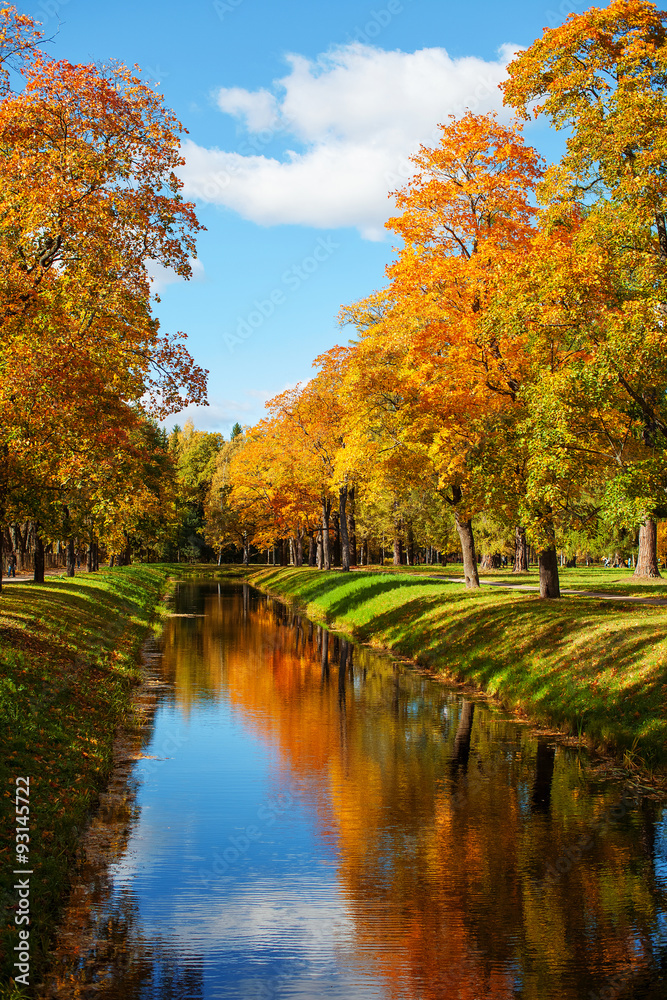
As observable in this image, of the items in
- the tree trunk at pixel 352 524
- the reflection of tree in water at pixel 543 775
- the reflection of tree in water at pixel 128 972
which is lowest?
the reflection of tree in water at pixel 543 775

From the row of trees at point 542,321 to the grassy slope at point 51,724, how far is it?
9.57 metres

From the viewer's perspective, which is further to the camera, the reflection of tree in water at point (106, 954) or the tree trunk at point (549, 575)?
the tree trunk at point (549, 575)

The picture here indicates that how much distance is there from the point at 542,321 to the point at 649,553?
977 inches

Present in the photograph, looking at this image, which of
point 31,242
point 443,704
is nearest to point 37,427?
point 31,242

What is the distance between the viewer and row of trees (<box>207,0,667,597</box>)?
15.7m

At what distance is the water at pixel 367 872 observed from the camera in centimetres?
656

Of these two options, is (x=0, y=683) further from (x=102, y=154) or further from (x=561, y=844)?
(x=102, y=154)

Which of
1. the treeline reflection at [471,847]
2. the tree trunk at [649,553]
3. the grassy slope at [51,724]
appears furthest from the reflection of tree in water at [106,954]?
the tree trunk at [649,553]

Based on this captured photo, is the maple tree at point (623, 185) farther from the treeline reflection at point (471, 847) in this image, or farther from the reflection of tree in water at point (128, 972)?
the reflection of tree in water at point (128, 972)

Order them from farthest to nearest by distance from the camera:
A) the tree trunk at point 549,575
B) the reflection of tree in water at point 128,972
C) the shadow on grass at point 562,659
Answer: the tree trunk at point 549,575
the shadow on grass at point 562,659
the reflection of tree in water at point 128,972

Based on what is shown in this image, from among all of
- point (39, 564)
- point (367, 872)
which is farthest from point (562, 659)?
point (39, 564)

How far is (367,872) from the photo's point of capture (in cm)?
868

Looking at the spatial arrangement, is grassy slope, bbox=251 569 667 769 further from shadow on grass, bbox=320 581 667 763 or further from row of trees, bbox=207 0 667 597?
row of trees, bbox=207 0 667 597

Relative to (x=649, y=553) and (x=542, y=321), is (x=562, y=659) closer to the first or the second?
(x=542, y=321)
